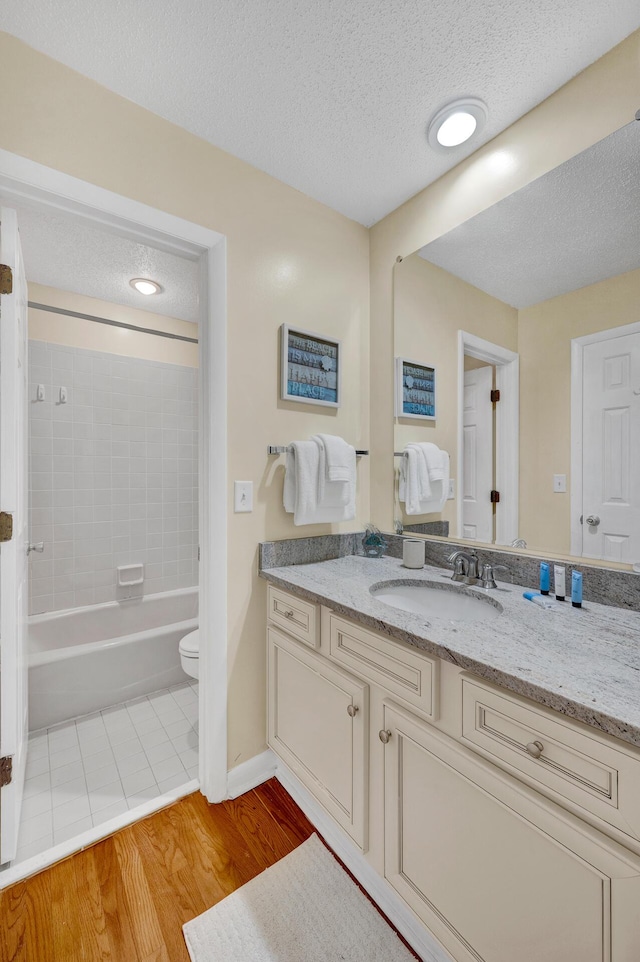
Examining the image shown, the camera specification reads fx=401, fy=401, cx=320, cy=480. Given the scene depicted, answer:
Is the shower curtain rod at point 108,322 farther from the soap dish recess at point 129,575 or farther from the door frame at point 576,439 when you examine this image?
the door frame at point 576,439

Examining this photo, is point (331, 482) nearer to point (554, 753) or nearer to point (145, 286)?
point (554, 753)

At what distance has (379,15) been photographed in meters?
1.08

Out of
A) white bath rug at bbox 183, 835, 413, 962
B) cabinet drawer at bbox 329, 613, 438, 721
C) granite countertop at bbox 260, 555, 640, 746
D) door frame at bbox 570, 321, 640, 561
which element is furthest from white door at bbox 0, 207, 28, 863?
door frame at bbox 570, 321, 640, 561

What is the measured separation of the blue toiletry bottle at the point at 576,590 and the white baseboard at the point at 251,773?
4.19 feet

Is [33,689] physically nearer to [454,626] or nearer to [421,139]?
[454,626]

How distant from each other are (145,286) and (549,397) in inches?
91.1

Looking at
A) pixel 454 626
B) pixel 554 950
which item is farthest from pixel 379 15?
pixel 554 950

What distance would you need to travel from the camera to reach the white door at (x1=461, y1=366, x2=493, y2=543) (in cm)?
152

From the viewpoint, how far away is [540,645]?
2.88 ft

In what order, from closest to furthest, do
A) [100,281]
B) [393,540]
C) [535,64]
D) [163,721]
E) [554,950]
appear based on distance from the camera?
1. [554,950]
2. [535,64]
3. [393,540]
4. [163,721]
5. [100,281]

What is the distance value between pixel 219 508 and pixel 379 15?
1.52 meters

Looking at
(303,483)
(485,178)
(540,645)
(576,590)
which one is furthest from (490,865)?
(485,178)

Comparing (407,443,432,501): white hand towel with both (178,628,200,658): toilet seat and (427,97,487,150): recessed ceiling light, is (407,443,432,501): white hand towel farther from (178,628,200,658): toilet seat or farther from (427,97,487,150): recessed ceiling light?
(178,628,200,658): toilet seat

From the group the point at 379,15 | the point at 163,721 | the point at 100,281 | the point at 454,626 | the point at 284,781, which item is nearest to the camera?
the point at 454,626
